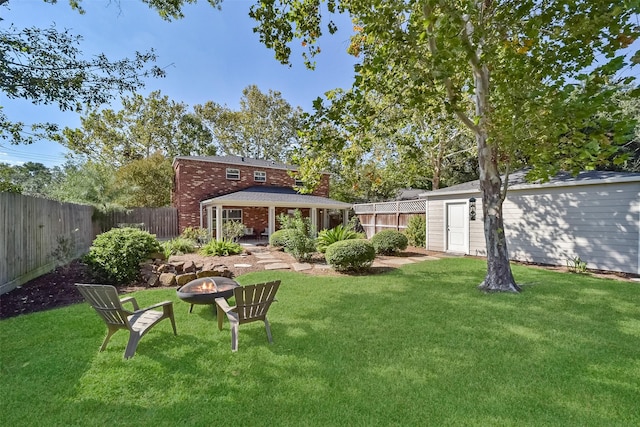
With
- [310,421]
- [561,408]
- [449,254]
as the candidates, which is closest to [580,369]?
[561,408]

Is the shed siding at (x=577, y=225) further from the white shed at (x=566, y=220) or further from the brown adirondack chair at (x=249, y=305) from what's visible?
the brown adirondack chair at (x=249, y=305)

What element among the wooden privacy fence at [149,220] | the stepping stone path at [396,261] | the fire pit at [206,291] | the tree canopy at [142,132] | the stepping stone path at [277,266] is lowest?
the stepping stone path at [396,261]

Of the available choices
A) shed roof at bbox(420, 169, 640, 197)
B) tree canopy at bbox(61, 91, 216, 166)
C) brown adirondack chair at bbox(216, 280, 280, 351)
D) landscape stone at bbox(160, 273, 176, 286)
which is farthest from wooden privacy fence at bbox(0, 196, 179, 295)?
tree canopy at bbox(61, 91, 216, 166)

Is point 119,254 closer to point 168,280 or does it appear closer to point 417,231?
point 168,280

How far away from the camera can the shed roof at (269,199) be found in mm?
15719

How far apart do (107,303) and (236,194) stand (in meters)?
14.0

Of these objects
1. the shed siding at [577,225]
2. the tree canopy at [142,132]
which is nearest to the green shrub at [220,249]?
the shed siding at [577,225]

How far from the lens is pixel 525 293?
6.29 m

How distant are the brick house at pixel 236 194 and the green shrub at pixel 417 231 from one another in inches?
216

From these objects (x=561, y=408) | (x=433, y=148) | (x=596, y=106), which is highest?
(x=433, y=148)

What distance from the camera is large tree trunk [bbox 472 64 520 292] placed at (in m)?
6.43

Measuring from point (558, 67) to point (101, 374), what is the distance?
8.20 m

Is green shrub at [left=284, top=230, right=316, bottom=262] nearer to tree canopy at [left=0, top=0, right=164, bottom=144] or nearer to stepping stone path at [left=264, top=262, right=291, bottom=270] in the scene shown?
stepping stone path at [left=264, top=262, right=291, bottom=270]

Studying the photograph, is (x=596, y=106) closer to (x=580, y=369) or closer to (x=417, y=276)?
(x=580, y=369)
